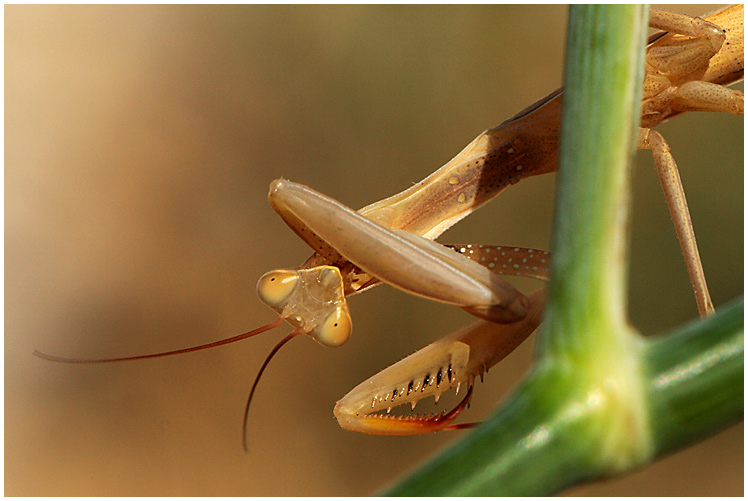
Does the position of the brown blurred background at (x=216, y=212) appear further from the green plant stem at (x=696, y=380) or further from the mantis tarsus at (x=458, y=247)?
the green plant stem at (x=696, y=380)

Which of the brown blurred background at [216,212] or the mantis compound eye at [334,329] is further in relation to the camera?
the brown blurred background at [216,212]

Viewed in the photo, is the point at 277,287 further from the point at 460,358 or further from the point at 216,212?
the point at 216,212

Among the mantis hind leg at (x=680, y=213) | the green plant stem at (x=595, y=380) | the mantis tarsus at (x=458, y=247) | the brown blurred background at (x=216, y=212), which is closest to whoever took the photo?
the green plant stem at (x=595, y=380)

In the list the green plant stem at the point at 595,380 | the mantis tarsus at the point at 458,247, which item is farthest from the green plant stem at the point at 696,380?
the mantis tarsus at the point at 458,247

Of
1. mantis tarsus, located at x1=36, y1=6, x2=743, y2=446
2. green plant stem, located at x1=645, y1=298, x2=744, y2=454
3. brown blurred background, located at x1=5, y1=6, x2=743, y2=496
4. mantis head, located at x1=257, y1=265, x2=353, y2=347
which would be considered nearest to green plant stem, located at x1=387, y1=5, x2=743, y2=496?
green plant stem, located at x1=645, y1=298, x2=744, y2=454

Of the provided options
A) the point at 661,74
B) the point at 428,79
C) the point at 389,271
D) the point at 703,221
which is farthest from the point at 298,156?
the point at 389,271

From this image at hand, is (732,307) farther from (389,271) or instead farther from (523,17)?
(523,17)

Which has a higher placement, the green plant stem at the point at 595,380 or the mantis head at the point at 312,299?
the green plant stem at the point at 595,380

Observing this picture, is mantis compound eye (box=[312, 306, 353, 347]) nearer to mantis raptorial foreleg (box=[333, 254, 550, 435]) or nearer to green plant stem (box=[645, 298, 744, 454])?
mantis raptorial foreleg (box=[333, 254, 550, 435])
